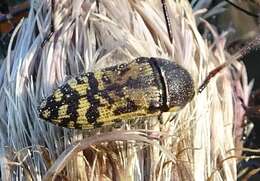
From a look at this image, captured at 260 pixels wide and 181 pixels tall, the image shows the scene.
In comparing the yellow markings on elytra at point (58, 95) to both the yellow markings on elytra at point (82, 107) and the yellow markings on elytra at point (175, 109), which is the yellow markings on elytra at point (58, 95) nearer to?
the yellow markings on elytra at point (82, 107)

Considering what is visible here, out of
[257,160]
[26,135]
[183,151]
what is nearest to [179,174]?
[183,151]

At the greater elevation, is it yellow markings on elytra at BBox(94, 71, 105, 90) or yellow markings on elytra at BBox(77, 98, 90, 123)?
yellow markings on elytra at BBox(94, 71, 105, 90)

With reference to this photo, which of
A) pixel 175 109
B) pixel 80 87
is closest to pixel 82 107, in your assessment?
pixel 80 87

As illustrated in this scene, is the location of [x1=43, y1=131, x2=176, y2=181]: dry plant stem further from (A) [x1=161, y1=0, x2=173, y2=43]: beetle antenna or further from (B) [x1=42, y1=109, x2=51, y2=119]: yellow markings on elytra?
(A) [x1=161, y1=0, x2=173, y2=43]: beetle antenna

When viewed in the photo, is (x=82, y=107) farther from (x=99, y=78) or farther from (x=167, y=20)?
(x=167, y=20)

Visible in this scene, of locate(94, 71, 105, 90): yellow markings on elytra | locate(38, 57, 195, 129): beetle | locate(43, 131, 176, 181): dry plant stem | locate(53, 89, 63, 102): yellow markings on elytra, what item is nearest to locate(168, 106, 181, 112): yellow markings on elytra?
locate(38, 57, 195, 129): beetle

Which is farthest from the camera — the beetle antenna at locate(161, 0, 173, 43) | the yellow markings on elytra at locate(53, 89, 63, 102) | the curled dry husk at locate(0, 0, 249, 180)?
the beetle antenna at locate(161, 0, 173, 43)
